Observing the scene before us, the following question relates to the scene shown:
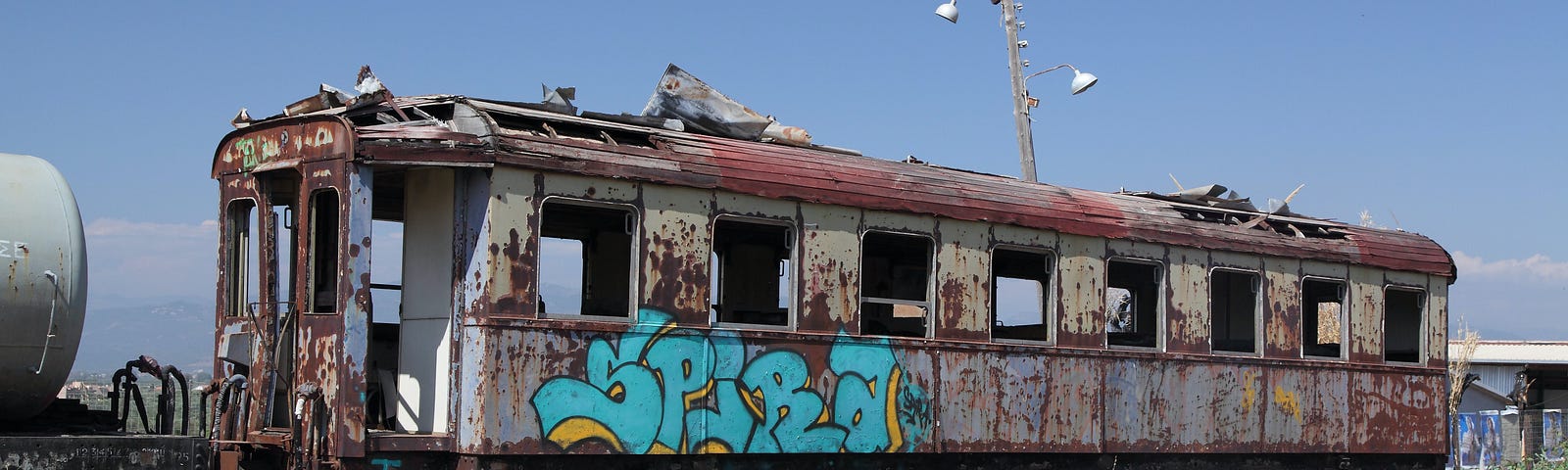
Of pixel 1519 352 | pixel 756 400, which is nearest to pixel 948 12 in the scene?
pixel 756 400

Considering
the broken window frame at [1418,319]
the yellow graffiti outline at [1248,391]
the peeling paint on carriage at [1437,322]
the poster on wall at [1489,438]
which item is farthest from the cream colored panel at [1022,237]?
the poster on wall at [1489,438]

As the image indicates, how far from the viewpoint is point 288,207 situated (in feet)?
34.6

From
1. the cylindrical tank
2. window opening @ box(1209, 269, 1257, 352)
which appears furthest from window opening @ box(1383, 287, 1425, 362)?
the cylindrical tank

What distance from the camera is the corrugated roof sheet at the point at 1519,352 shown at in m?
27.5

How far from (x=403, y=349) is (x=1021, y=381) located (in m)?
4.68

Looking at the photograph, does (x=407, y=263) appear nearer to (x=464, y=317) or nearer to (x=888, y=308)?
(x=464, y=317)

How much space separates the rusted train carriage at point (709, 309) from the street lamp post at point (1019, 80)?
4.54 meters

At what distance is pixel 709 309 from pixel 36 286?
4.05m

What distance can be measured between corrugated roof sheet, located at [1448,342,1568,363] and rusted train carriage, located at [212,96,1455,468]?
15.3 metres

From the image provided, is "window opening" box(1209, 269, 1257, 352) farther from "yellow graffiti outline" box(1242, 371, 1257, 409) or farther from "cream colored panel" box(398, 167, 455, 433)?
"cream colored panel" box(398, 167, 455, 433)

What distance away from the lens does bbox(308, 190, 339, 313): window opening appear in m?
9.70

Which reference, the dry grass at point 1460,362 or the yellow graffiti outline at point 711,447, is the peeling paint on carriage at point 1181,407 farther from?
the dry grass at point 1460,362

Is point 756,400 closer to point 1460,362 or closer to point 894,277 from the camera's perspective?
point 894,277

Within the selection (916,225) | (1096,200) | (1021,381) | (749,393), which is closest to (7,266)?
(749,393)
